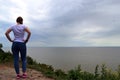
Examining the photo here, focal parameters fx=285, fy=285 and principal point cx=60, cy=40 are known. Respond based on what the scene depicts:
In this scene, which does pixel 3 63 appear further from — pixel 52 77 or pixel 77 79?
pixel 77 79

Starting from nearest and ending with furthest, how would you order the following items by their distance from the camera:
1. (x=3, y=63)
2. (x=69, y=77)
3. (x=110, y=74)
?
(x=69, y=77)
(x=110, y=74)
(x=3, y=63)

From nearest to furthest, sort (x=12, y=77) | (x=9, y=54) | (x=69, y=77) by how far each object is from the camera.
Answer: (x=12, y=77), (x=69, y=77), (x=9, y=54)

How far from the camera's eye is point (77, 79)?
11.6 meters

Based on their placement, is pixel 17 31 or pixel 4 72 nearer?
pixel 17 31

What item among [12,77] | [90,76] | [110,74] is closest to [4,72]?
[12,77]

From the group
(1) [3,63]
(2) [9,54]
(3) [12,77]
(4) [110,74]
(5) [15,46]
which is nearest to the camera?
(5) [15,46]

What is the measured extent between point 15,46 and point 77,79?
3.09 metres

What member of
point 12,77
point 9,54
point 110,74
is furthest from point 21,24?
point 9,54

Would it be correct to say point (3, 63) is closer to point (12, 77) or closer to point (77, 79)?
point (12, 77)

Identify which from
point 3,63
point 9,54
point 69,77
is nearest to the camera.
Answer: point 69,77

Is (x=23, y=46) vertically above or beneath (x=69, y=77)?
above

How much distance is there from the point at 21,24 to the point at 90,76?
4.02 metres

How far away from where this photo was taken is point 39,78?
11625 mm

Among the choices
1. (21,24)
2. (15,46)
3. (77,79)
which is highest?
(21,24)
